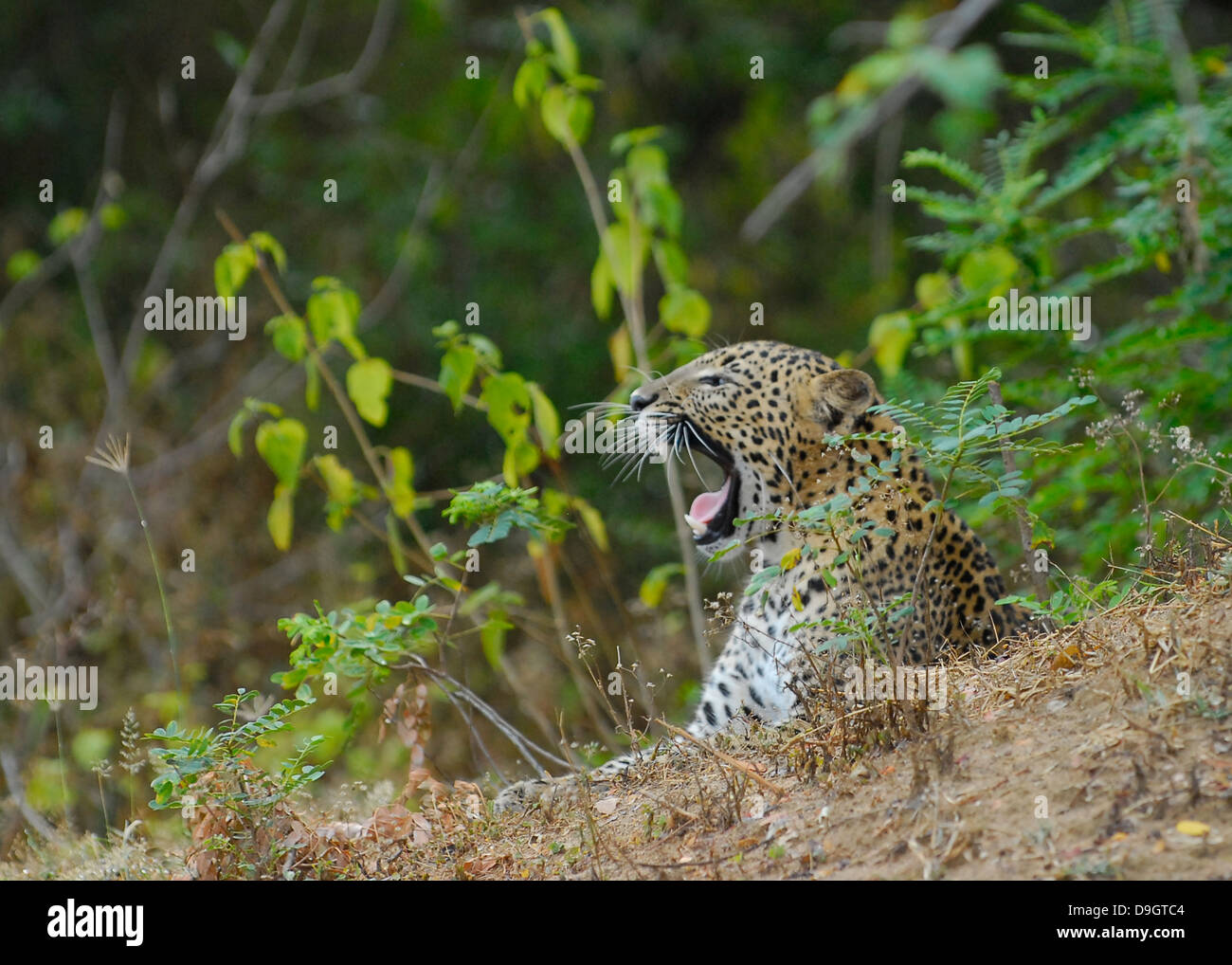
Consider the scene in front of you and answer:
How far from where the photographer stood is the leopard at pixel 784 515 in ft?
15.0

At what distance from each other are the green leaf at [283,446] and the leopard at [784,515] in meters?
1.36

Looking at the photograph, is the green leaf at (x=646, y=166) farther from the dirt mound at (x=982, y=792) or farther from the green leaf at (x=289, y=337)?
the dirt mound at (x=982, y=792)

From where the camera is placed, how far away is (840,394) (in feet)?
16.0

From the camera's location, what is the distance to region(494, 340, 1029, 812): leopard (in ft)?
15.0

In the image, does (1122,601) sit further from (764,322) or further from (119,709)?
(764,322)

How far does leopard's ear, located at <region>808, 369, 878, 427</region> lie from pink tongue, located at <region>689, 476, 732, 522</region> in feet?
1.55

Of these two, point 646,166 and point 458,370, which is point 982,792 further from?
point 646,166

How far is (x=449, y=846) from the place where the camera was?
4.14 m

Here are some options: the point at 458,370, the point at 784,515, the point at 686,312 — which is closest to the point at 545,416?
the point at 458,370

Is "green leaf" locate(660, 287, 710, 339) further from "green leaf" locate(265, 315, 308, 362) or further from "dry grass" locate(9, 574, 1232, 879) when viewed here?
"dry grass" locate(9, 574, 1232, 879)

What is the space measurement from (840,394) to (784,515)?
70cm

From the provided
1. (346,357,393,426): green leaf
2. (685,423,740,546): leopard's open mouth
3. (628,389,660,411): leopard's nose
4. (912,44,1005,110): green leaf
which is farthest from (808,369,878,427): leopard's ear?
(912,44,1005,110): green leaf

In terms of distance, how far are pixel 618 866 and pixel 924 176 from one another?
9762mm
